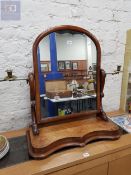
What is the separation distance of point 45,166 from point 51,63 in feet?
1.83

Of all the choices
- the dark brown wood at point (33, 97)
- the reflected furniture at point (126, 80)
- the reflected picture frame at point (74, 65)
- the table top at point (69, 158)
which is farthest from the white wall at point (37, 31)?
the table top at point (69, 158)

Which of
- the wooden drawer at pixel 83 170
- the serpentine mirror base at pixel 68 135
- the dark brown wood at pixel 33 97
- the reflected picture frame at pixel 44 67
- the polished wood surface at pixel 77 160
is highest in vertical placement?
the reflected picture frame at pixel 44 67

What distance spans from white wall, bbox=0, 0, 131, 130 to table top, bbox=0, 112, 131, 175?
0.41m

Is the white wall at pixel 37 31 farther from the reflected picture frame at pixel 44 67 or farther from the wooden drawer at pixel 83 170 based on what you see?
the wooden drawer at pixel 83 170

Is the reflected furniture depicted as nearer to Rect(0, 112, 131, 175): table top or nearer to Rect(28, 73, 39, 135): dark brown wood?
Rect(0, 112, 131, 175): table top

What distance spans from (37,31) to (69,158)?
0.77m

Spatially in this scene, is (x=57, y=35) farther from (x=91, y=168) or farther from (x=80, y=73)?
(x=91, y=168)

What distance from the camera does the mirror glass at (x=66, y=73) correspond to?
996 mm

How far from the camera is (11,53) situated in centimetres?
104

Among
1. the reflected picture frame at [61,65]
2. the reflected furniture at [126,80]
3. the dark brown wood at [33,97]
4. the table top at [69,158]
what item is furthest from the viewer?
the reflected furniture at [126,80]

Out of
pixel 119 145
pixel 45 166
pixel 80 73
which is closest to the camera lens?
pixel 45 166

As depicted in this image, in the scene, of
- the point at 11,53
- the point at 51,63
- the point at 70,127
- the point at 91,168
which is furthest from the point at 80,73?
the point at 91,168

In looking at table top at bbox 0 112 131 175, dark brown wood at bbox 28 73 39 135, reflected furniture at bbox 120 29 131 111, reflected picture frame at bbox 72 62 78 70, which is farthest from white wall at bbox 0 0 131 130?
table top at bbox 0 112 131 175

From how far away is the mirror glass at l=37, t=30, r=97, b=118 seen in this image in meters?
1.00
